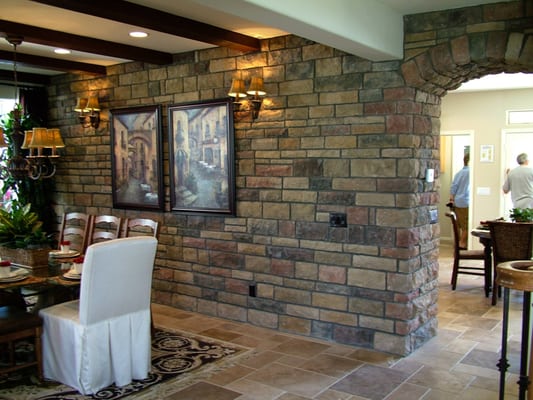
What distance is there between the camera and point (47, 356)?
3463 mm

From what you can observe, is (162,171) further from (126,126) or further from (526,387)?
(526,387)

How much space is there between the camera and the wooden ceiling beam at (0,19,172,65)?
157 inches

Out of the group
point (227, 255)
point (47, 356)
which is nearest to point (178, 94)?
point (227, 255)

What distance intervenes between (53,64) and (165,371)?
11.5ft

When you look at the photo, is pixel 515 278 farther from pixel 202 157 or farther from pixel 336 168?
pixel 202 157

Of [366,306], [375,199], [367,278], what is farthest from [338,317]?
[375,199]

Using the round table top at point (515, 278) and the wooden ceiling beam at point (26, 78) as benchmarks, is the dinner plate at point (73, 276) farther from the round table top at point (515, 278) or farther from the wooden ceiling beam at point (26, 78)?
the wooden ceiling beam at point (26, 78)

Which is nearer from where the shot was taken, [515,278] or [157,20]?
[515,278]

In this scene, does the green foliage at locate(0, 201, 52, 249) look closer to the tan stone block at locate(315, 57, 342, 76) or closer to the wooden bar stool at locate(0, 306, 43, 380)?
the wooden bar stool at locate(0, 306, 43, 380)

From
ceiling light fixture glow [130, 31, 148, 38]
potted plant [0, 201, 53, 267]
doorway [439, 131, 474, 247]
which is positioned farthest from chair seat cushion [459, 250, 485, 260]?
potted plant [0, 201, 53, 267]

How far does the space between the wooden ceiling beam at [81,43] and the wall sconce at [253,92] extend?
99 cm

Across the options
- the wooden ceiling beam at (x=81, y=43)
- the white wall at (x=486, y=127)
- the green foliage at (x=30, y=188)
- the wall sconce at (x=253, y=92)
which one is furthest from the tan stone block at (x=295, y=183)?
the white wall at (x=486, y=127)

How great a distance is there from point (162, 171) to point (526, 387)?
390 cm

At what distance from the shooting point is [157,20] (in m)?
3.61
